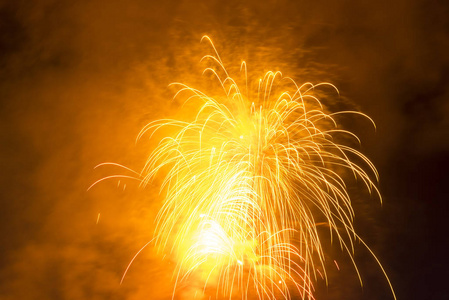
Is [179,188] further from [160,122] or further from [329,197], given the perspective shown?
[329,197]

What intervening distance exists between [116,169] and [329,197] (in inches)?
169

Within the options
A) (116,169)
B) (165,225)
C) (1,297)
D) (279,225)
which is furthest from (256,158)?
(1,297)

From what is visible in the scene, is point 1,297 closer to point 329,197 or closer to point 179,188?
point 179,188

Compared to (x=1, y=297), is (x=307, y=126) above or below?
above

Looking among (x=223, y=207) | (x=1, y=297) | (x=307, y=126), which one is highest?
(x=307, y=126)

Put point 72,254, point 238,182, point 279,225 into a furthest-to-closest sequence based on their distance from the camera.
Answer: point 72,254
point 279,225
point 238,182

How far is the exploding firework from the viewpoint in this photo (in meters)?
9.13

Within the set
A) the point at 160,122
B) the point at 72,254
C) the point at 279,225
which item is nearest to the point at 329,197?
the point at 279,225

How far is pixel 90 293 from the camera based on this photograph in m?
10.2

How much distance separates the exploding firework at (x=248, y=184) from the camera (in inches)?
360

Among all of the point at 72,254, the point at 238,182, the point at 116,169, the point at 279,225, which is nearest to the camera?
the point at 238,182

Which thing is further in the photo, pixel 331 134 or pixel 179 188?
pixel 331 134

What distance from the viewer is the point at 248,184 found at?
29.7 ft

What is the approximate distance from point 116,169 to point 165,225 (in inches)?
68.2
